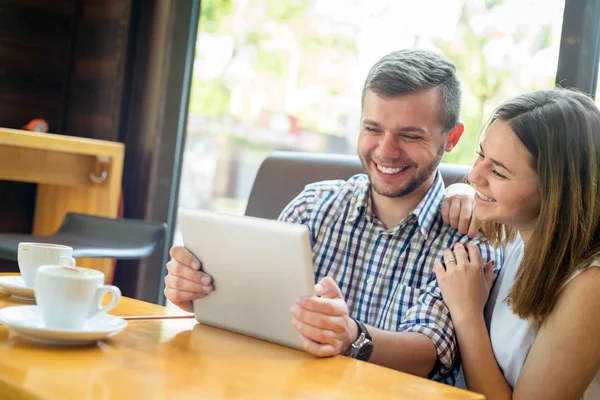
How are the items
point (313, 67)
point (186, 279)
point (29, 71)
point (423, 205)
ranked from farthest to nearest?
point (29, 71) → point (313, 67) → point (423, 205) → point (186, 279)

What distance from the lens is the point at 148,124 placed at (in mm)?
3188

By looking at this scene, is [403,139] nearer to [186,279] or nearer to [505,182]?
[505,182]

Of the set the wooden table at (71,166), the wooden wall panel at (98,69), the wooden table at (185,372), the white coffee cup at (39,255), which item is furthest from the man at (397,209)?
the wooden wall panel at (98,69)

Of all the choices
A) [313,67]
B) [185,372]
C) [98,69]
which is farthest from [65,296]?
[98,69]

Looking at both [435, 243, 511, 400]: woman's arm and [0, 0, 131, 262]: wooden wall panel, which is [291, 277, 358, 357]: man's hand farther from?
[0, 0, 131, 262]: wooden wall panel

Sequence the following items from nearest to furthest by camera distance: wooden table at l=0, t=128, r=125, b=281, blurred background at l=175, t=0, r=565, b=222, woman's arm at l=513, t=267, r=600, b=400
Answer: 1. woman's arm at l=513, t=267, r=600, b=400
2. blurred background at l=175, t=0, r=565, b=222
3. wooden table at l=0, t=128, r=125, b=281

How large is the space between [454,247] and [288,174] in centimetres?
66

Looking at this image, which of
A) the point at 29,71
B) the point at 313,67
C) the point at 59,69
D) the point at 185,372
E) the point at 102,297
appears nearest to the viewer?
the point at 185,372

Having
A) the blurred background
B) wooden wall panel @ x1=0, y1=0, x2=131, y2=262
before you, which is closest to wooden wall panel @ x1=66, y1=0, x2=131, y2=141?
wooden wall panel @ x1=0, y1=0, x2=131, y2=262

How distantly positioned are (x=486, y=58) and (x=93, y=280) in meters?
1.71

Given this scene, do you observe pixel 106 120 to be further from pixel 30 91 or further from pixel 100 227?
pixel 100 227

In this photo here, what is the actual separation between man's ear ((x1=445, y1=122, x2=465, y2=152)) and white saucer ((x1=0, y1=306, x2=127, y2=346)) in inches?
37.1

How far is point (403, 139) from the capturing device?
1719 millimetres

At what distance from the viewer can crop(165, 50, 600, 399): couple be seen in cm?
129
